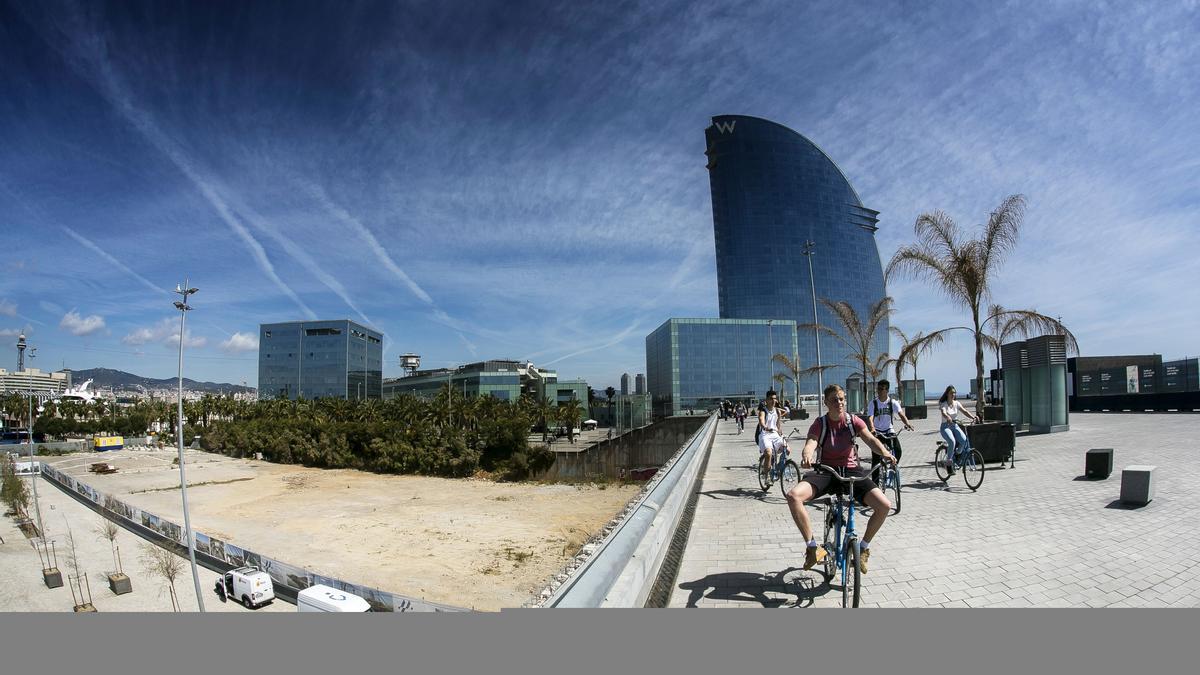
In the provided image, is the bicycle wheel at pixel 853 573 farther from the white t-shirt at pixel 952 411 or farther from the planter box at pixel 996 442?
the planter box at pixel 996 442

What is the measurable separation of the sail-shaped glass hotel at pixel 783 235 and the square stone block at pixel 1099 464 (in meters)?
98.5

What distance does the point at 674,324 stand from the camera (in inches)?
3967

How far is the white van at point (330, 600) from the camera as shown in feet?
48.0

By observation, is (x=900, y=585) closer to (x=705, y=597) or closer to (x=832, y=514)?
(x=832, y=514)

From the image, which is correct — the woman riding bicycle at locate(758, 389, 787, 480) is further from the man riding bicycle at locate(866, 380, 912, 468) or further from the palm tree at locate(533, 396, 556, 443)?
the palm tree at locate(533, 396, 556, 443)

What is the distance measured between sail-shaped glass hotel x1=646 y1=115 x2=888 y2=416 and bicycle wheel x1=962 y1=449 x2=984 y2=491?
98.9 metres

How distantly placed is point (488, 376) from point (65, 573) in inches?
2992

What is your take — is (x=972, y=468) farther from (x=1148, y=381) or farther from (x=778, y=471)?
(x=1148, y=381)

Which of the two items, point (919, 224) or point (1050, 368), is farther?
point (1050, 368)

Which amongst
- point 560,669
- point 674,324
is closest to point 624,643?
point 560,669

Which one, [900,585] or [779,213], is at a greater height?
[779,213]

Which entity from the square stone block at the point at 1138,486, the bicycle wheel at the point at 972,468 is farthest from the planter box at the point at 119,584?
the square stone block at the point at 1138,486

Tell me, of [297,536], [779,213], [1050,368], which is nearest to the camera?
[1050,368]

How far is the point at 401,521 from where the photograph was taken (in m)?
29.0
